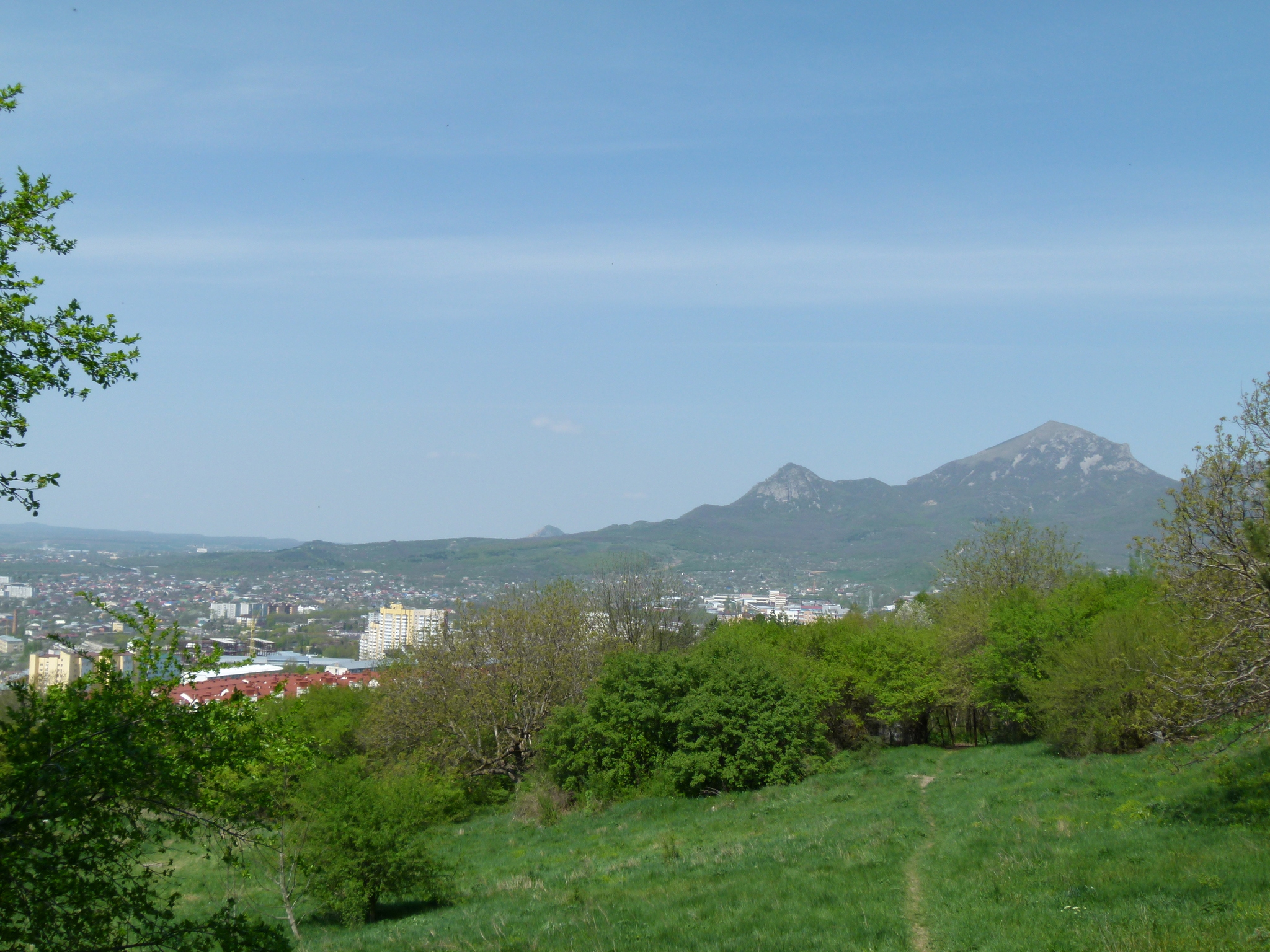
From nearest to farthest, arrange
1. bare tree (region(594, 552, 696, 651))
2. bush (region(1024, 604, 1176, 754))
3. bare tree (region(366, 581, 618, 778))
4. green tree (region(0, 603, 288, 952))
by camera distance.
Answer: green tree (region(0, 603, 288, 952)), bush (region(1024, 604, 1176, 754)), bare tree (region(366, 581, 618, 778)), bare tree (region(594, 552, 696, 651))

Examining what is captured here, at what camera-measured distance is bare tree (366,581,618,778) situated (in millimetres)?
41562

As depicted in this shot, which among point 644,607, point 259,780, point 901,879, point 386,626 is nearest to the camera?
point 259,780

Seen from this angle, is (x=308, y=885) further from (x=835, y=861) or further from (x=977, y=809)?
(x=977, y=809)

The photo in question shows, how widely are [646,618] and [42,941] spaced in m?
51.8

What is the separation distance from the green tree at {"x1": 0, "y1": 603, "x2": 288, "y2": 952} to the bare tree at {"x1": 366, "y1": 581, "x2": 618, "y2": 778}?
31481 millimetres

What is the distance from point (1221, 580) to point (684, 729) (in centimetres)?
2293

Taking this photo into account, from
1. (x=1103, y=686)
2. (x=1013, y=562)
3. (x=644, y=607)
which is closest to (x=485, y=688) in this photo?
(x=644, y=607)

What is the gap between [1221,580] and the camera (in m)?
15.5

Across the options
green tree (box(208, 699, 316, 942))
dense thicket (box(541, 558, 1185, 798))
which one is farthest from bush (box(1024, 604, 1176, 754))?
green tree (box(208, 699, 316, 942))

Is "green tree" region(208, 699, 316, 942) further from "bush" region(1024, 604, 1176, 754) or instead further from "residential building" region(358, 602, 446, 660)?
"residential building" region(358, 602, 446, 660)

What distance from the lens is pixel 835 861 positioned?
1655 cm

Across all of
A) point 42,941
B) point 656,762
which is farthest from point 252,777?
point 656,762

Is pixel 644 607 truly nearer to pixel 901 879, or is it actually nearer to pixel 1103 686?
pixel 1103 686

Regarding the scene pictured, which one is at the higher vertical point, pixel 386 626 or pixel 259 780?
pixel 259 780
